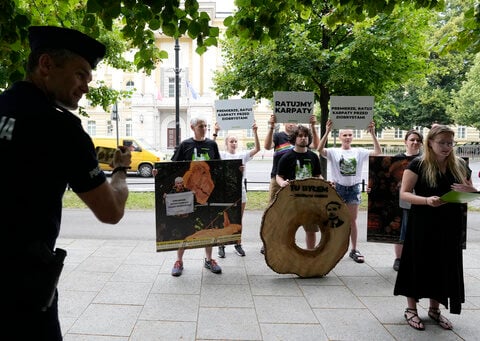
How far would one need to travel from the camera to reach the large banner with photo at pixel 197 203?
549cm

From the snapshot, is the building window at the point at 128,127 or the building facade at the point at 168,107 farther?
the building window at the point at 128,127

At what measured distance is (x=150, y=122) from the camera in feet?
163

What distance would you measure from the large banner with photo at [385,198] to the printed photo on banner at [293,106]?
1.27m

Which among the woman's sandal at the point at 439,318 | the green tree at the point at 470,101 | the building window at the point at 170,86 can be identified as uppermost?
the building window at the point at 170,86

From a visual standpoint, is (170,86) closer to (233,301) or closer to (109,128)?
(109,128)

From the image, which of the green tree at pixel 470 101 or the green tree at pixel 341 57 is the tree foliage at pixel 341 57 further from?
the green tree at pixel 470 101

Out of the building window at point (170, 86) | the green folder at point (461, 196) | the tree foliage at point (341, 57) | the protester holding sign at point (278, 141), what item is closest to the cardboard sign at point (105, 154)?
the green folder at point (461, 196)

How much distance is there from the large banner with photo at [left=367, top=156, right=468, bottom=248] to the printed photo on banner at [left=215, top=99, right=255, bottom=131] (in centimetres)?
210

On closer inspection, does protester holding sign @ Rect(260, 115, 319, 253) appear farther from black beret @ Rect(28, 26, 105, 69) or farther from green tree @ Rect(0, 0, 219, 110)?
black beret @ Rect(28, 26, 105, 69)

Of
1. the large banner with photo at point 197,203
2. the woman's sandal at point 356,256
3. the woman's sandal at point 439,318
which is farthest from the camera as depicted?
the woman's sandal at point 356,256

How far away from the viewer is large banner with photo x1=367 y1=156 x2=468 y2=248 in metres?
6.13

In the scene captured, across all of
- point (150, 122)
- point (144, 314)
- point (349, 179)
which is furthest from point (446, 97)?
point (144, 314)

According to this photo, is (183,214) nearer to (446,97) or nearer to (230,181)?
(230,181)

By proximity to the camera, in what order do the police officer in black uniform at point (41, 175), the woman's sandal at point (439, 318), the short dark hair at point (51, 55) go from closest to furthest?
the police officer in black uniform at point (41, 175)
the short dark hair at point (51, 55)
the woman's sandal at point (439, 318)
